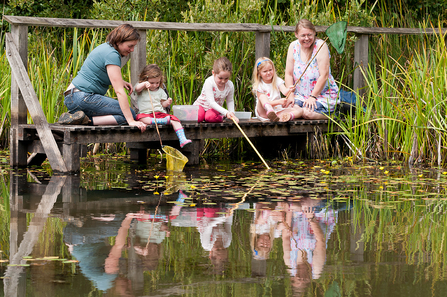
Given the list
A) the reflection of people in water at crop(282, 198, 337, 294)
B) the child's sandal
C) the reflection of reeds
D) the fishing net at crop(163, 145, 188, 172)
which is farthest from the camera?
the child's sandal

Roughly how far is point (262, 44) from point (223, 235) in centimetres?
412

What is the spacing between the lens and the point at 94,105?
5629mm

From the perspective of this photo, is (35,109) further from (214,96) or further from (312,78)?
(312,78)

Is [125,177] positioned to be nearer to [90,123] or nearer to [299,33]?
[90,123]

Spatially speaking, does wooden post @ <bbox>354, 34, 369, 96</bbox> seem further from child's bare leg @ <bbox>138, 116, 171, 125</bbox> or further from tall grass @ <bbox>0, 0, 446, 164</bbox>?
child's bare leg @ <bbox>138, 116, 171, 125</bbox>

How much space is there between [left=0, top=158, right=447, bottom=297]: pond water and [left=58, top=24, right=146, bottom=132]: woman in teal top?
628mm

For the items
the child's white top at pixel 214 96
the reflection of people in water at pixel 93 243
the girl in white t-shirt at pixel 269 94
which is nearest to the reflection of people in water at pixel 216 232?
the reflection of people in water at pixel 93 243

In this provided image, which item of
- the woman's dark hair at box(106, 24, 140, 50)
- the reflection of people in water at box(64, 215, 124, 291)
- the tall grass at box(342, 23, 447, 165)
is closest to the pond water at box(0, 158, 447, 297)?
the reflection of people in water at box(64, 215, 124, 291)

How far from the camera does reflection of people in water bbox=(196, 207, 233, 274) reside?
2.73 m

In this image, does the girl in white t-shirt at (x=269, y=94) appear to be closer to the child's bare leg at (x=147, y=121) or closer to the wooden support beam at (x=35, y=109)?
the child's bare leg at (x=147, y=121)

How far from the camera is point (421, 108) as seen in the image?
5.97 m

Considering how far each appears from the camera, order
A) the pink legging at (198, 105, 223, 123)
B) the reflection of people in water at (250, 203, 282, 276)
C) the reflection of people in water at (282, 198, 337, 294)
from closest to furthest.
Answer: the reflection of people in water at (282, 198, 337, 294)
the reflection of people in water at (250, 203, 282, 276)
the pink legging at (198, 105, 223, 123)

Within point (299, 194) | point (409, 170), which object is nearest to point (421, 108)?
point (409, 170)

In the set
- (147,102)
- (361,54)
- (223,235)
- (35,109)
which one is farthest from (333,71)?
(223,235)
